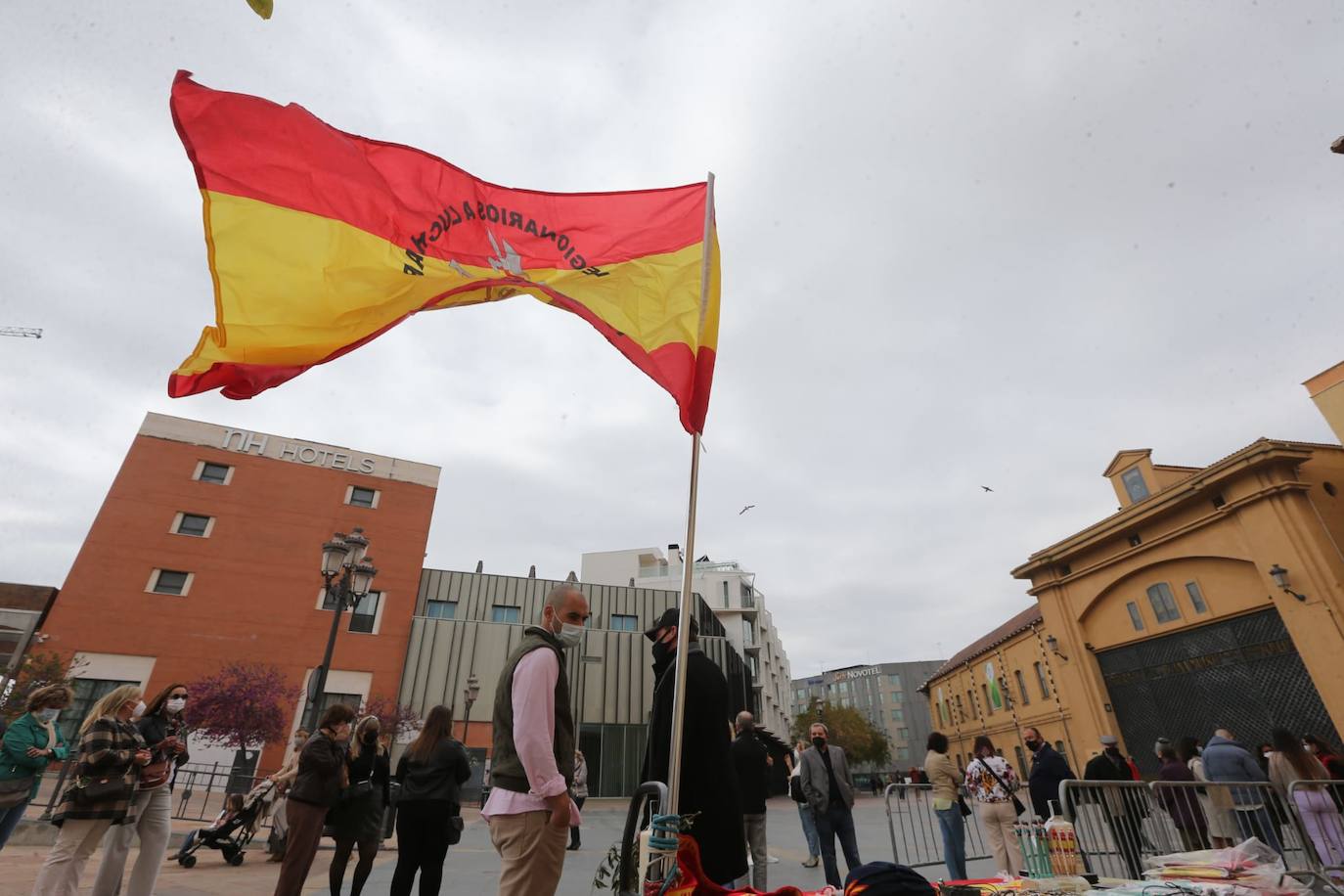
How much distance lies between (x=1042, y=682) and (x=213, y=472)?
125ft

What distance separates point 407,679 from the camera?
27328 mm

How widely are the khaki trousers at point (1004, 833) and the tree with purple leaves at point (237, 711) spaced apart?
2124 cm

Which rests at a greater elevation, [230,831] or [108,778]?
[108,778]

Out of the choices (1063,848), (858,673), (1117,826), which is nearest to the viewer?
(1063,848)

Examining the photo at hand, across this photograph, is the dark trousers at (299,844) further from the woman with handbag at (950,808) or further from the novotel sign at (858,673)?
the novotel sign at (858,673)

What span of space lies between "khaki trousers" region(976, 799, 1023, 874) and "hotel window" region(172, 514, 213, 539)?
2944cm

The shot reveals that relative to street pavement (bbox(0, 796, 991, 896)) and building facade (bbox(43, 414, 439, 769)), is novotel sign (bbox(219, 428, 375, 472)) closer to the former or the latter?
building facade (bbox(43, 414, 439, 769))

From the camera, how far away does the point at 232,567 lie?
25875 mm

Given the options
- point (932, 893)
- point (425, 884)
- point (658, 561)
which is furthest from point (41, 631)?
point (658, 561)

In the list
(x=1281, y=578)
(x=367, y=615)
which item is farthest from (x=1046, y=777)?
(x=367, y=615)

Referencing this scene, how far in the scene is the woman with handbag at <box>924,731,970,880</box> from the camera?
6637 mm

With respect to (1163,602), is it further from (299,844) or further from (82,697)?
(82,697)

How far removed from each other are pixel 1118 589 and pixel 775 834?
14631 millimetres

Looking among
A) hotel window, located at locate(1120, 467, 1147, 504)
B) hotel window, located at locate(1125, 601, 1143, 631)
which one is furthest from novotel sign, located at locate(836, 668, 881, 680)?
hotel window, located at locate(1125, 601, 1143, 631)
